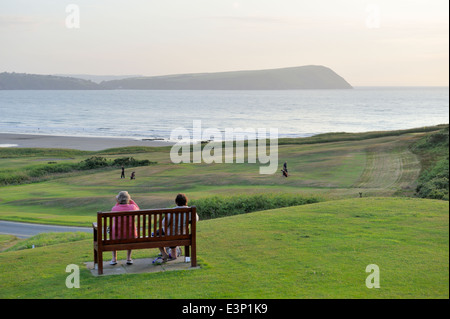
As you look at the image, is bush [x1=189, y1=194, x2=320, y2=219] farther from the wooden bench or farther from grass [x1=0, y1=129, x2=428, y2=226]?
the wooden bench

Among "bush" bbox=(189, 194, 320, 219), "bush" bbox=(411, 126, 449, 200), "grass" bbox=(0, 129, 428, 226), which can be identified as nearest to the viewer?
"bush" bbox=(411, 126, 449, 200)

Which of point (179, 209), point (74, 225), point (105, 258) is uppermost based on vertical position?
point (179, 209)

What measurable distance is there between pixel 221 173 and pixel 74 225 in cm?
1648

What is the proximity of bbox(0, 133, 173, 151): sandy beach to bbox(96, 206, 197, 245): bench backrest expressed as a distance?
248 feet

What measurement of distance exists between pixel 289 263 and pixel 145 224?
9.21ft

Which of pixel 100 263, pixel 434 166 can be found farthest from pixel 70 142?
pixel 100 263

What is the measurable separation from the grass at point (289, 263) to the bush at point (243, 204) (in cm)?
873

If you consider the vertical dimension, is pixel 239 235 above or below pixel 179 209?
below

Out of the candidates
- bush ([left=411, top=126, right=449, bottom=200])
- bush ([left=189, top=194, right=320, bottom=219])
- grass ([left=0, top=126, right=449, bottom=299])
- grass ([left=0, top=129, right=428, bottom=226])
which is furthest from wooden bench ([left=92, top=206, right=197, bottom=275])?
grass ([left=0, top=129, right=428, bottom=226])

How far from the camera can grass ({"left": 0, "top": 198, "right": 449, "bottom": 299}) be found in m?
8.31

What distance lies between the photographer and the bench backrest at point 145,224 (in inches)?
366

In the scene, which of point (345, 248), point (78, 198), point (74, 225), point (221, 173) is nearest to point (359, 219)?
point (345, 248)
